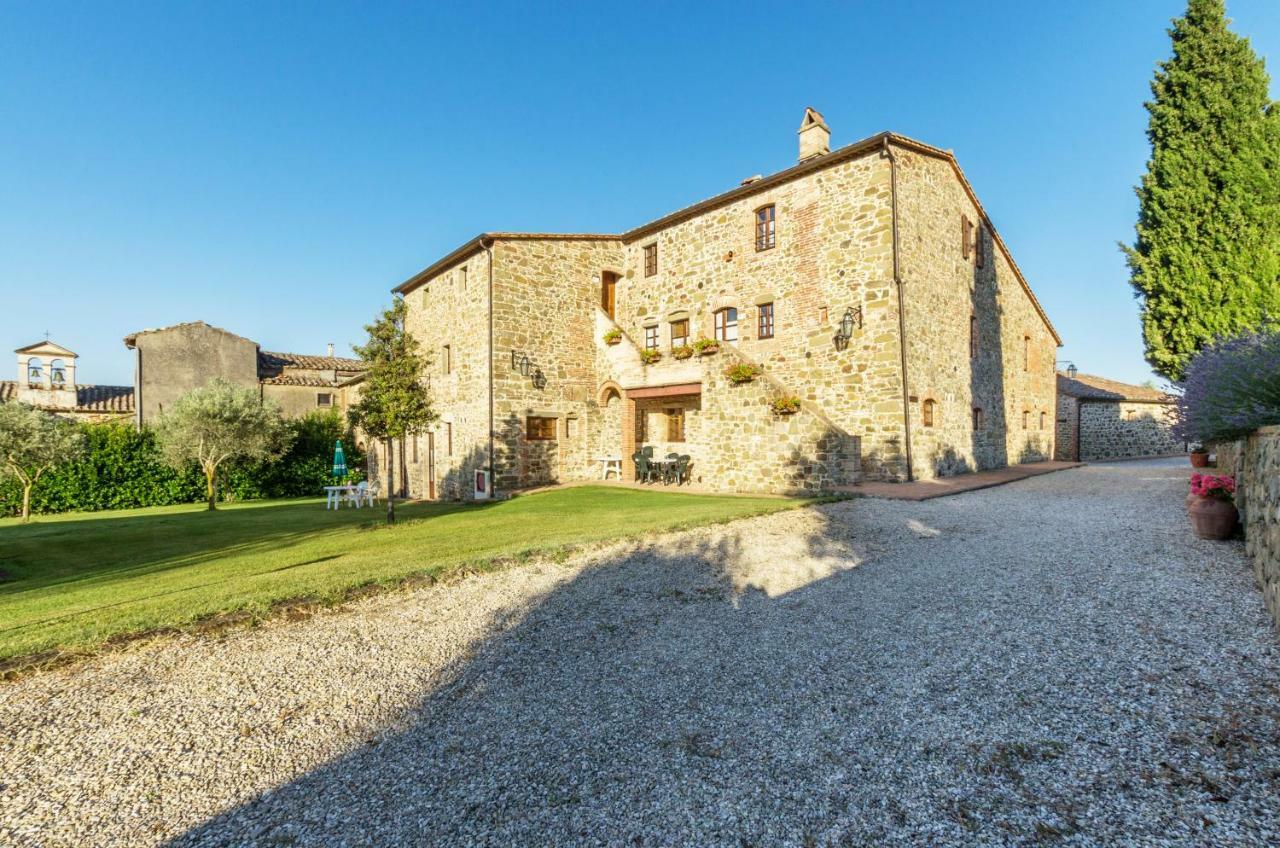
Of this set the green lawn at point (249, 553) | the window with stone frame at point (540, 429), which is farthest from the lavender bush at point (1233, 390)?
the window with stone frame at point (540, 429)

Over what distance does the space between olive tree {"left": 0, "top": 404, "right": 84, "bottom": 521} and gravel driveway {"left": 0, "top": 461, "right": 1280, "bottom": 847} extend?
664 inches

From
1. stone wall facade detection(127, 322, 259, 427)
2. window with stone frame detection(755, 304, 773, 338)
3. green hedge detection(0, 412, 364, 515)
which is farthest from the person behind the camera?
stone wall facade detection(127, 322, 259, 427)

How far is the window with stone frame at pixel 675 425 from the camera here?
19.0 m

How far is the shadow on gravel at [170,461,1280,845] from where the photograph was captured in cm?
252

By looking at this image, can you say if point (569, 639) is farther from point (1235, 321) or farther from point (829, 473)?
point (1235, 321)

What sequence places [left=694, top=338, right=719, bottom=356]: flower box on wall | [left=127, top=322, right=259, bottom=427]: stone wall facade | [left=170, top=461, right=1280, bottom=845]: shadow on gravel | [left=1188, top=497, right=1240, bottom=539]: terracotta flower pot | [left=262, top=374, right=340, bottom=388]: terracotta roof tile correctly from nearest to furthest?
[left=170, top=461, right=1280, bottom=845]: shadow on gravel → [left=1188, top=497, right=1240, bottom=539]: terracotta flower pot → [left=694, top=338, right=719, bottom=356]: flower box on wall → [left=127, top=322, right=259, bottom=427]: stone wall facade → [left=262, top=374, right=340, bottom=388]: terracotta roof tile

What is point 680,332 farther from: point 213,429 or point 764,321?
point 213,429

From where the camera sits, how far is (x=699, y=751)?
3119 millimetres

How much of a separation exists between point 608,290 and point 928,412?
1109cm

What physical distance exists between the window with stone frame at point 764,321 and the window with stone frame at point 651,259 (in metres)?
4.48

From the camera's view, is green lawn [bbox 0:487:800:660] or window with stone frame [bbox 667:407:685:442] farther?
window with stone frame [bbox 667:407:685:442]

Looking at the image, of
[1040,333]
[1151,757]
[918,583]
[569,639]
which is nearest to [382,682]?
[569,639]

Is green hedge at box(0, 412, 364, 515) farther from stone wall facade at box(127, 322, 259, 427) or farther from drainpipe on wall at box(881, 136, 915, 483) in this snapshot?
drainpipe on wall at box(881, 136, 915, 483)

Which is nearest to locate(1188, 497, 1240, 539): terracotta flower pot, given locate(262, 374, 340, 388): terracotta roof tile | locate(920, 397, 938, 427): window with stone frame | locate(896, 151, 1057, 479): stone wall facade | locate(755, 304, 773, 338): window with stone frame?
locate(896, 151, 1057, 479): stone wall facade
